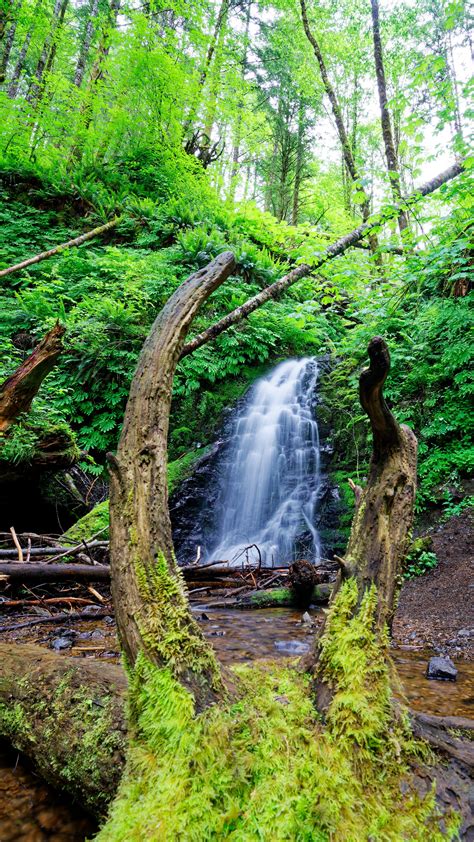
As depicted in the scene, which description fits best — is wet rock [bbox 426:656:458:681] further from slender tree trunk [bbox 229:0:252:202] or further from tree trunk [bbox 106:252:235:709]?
slender tree trunk [bbox 229:0:252:202]

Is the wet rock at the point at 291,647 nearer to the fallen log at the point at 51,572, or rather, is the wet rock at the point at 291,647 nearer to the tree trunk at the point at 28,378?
the fallen log at the point at 51,572

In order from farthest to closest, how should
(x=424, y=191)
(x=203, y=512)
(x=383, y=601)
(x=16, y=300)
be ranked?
(x=16, y=300) → (x=203, y=512) → (x=424, y=191) → (x=383, y=601)

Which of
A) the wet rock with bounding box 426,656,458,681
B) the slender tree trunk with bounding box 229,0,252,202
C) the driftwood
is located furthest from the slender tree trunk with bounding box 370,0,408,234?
the wet rock with bounding box 426,656,458,681

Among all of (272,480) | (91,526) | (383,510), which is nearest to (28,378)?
(91,526)

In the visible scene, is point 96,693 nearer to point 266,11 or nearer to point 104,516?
point 104,516

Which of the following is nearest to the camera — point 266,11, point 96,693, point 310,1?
point 96,693

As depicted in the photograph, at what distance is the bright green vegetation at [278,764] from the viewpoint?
96 centimetres

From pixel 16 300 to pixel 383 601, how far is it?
10216 millimetres

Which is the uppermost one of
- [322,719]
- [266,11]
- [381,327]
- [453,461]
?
[266,11]

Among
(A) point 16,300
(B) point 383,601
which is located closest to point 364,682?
(B) point 383,601

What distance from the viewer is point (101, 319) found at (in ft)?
28.3

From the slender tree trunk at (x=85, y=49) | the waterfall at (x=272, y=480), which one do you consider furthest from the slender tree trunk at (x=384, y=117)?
the slender tree trunk at (x=85, y=49)

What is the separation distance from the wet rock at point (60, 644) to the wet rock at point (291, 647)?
1.65 meters

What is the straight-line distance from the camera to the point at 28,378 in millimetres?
4430
